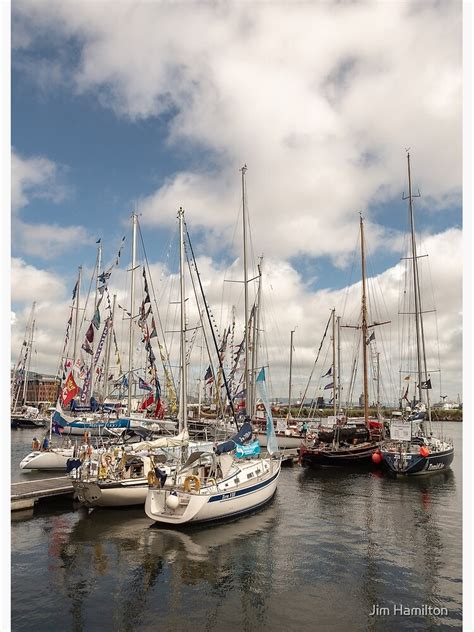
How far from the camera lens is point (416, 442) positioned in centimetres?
4016

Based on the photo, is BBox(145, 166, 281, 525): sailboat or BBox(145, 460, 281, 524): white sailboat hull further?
BBox(145, 166, 281, 525): sailboat

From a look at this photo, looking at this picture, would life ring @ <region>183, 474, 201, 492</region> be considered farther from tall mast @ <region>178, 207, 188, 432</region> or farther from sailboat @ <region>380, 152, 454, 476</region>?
sailboat @ <region>380, 152, 454, 476</region>

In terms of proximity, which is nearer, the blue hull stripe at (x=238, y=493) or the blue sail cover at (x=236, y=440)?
the blue hull stripe at (x=238, y=493)

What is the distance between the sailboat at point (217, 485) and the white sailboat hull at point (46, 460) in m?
14.6

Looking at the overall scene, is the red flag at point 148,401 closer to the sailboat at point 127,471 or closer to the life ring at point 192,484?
the sailboat at point 127,471

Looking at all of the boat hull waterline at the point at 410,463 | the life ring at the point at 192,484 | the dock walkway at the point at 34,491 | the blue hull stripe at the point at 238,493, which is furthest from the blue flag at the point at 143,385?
the boat hull waterline at the point at 410,463

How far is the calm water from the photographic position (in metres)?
13.5

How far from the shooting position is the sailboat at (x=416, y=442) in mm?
36250

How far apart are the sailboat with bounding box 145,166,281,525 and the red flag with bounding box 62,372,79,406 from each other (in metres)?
9.66

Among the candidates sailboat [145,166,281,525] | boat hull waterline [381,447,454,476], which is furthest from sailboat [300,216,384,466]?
sailboat [145,166,281,525]

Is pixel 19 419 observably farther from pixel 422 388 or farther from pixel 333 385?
pixel 422 388

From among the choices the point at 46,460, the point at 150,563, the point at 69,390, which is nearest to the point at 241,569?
the point at 150,563

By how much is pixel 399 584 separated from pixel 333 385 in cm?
4260

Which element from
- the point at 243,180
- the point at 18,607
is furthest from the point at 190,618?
the point at 243,180
